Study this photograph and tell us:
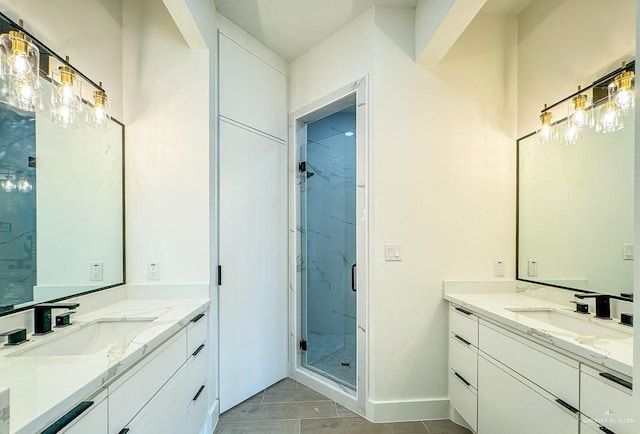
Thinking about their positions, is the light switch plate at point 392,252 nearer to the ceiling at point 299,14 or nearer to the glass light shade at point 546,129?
the glass light shade at point 546,129

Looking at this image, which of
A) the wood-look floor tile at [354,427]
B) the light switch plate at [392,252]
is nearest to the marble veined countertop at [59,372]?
the wood-look floor tile at [354,427]

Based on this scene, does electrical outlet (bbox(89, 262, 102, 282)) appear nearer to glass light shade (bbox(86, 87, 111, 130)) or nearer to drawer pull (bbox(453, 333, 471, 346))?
glass light shade (bbox(86, 87, 111, 130))

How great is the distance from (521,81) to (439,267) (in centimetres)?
152

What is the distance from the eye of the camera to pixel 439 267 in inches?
91.2

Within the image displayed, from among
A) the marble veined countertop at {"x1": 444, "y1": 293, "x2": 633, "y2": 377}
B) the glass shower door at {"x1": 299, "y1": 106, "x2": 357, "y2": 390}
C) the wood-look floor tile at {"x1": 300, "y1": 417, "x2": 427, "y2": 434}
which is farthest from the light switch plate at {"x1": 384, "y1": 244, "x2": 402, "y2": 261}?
the wood-look floor tile at {"x1": 300, "y1": 417, "x2": 427, "y2": 434}

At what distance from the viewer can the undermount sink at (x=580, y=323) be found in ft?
4.66

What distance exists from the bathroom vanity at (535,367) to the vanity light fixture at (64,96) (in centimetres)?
244

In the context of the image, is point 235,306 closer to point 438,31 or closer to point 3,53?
→ point 3,53

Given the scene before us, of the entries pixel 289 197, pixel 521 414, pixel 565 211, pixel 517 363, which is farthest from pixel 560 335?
pixel 289 197

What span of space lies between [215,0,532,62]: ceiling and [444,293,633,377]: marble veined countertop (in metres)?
2.11

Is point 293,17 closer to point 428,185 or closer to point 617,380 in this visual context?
point 428,185

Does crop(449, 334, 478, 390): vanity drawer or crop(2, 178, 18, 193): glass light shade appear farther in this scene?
crop(449, 334, 478, 390): vanity drawer

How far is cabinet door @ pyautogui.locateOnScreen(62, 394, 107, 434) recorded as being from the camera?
2.82ft

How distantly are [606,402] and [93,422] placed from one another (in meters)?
1.67
